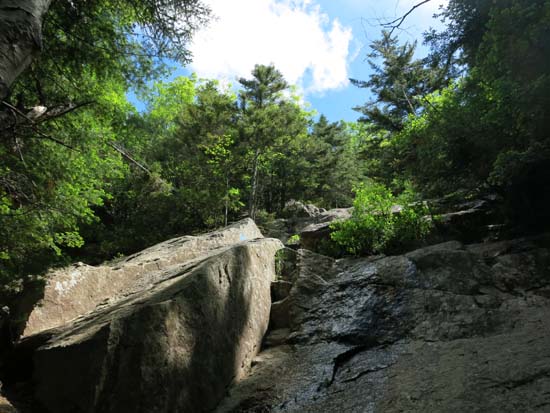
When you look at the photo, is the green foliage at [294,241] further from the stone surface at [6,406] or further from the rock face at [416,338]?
the stone surface at [6,406]

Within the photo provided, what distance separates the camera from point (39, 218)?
554 centimetres

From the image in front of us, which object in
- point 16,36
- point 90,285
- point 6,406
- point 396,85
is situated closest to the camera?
point 16,36

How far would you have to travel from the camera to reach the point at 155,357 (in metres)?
2.96

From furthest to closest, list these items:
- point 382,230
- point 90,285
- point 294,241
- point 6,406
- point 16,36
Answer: point 294,241 → point 382,230 → point 90,285 → point 6,406 → point 16,36

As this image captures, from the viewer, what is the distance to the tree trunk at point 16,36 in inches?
82.7

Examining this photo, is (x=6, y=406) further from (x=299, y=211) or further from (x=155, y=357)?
(x=299, y=211)

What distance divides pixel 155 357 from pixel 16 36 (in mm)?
2790

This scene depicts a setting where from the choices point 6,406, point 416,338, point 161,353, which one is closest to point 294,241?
point 416,338

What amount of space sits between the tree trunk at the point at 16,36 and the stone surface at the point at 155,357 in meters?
2.20

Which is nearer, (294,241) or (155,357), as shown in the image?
(155,357)

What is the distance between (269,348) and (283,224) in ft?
47.0

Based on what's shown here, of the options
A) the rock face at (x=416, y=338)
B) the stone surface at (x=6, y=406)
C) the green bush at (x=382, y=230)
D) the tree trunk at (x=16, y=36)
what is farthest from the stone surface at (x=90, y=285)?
the green bush at (x=382, y=230)

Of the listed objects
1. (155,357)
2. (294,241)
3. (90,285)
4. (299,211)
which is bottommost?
(155,357)

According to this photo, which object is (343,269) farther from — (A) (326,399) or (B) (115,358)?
(B) (115,358)
